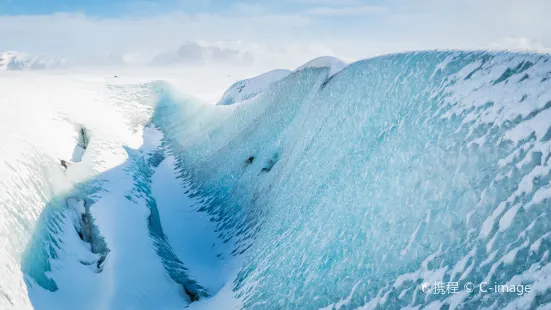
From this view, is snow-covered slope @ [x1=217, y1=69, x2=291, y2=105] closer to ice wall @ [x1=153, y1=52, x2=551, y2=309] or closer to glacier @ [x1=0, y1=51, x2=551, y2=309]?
glacier @ [x1=0, y1=51, x2=551, y2=309]

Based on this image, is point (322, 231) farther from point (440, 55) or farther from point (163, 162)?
point (163, 162)

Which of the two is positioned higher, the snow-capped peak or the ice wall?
the snow-capped peak

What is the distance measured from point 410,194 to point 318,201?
194 inches

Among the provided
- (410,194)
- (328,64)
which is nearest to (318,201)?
(410,194)

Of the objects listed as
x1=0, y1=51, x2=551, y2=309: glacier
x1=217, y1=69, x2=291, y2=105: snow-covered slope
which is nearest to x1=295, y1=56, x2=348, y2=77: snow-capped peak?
x1=0, y1=51, x2=551, y2=309: glacier

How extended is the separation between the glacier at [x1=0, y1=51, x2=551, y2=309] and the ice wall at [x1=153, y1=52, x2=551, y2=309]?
5cm

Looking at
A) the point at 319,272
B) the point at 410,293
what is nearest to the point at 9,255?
the point at 319,272

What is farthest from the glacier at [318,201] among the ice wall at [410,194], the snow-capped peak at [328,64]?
the snow-capped peak at [328,64]

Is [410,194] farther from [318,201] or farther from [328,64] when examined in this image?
[328,64]

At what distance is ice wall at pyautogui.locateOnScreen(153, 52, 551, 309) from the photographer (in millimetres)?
8000

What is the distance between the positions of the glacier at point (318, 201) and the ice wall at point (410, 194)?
0.15 feet

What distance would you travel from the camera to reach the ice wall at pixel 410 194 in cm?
800

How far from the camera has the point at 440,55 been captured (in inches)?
520

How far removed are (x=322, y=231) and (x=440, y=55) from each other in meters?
7.06
